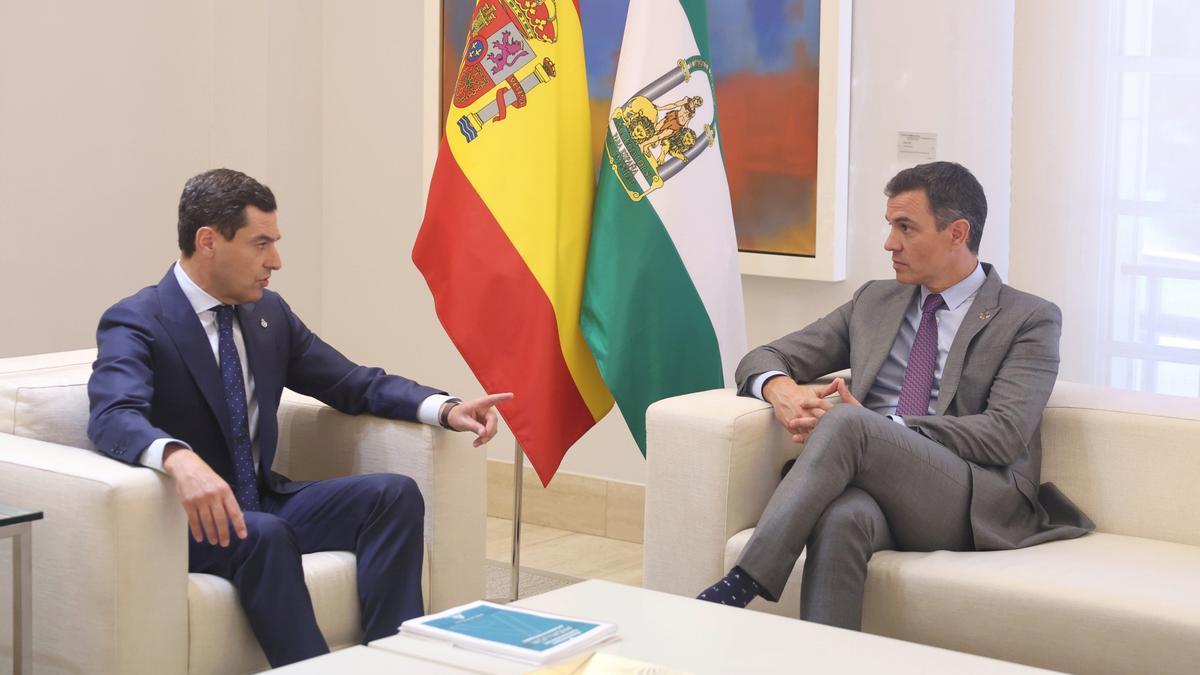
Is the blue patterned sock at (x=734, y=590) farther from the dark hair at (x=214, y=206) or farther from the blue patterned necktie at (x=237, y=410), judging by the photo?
the dark hair at (x=214, y=206)

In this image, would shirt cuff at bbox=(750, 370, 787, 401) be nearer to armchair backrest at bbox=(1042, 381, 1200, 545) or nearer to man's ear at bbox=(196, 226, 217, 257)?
armchair backrest at bbox=(1042, 381, 1200, 545)

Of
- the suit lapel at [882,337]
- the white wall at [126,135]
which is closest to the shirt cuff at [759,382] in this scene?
the suit lapel at [882,337]

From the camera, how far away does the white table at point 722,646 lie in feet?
6.89

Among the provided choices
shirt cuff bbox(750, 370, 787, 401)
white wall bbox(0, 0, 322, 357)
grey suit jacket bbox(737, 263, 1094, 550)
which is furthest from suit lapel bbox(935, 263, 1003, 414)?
white wall bbox(0, 0, 322, 357)

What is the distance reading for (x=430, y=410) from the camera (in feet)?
9.99

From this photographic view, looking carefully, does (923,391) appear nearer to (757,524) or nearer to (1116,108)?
(757,524)

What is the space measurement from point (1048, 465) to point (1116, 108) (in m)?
1.11

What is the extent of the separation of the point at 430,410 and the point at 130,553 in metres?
0.78

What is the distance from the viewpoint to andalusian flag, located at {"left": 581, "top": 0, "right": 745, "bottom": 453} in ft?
12.0

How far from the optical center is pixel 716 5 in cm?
440

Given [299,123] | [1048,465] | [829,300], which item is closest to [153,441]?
[1048,465]

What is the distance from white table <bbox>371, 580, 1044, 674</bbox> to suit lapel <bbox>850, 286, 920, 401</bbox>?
1077mm

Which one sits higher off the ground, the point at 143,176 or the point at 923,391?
the point at 143,176

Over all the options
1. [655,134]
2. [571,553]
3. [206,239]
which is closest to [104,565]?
[206,239]
